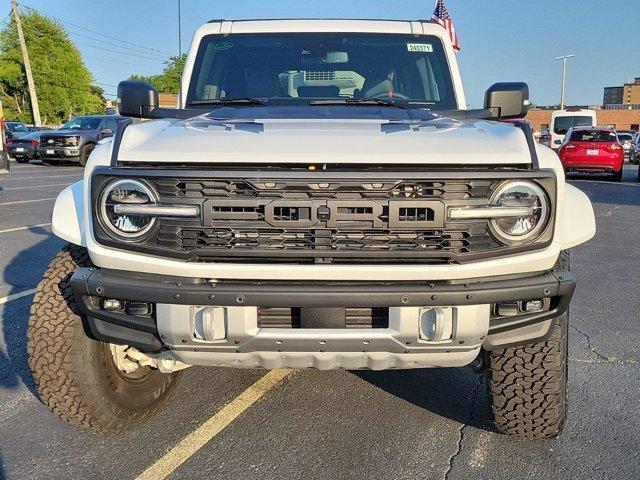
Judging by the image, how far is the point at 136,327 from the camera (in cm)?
249

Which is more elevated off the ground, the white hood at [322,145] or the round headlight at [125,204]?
the white hood at [322,145]

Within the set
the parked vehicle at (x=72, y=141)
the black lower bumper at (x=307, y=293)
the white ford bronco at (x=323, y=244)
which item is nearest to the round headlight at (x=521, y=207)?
the white ford bronco at (x=323, y=244)

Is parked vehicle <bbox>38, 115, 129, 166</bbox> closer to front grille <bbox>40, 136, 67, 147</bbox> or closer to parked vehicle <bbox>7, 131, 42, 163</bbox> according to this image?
front grille <bbox>40, 136, 67, 147</bbox>

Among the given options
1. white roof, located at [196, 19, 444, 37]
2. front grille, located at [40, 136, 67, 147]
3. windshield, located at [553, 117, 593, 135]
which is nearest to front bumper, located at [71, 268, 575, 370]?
white roof, located at [196, 19, 444, 37]

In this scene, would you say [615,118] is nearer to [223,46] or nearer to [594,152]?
[594,152]

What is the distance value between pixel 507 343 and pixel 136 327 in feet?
4.86

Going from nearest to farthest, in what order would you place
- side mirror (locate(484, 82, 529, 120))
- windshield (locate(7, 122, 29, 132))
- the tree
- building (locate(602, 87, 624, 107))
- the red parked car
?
1. side mirror (locate(484, 82, 529, 120))
2. the red parked car
3. windshield (locate(7, 122, 29, 132))
4. the tree
5. building (locate(602, 87, 624, 107))

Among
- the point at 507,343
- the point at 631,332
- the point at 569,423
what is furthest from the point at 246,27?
the point at 631,332

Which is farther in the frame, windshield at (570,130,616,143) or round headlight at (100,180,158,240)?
windshield at (570,130,616,143)

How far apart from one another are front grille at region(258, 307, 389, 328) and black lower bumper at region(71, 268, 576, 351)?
0.36ft

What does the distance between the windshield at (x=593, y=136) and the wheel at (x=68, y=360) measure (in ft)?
57.6

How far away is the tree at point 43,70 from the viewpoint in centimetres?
5938

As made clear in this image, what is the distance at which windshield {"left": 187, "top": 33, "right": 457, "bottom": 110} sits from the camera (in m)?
3.95

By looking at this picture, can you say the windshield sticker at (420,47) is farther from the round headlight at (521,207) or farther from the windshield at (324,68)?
the round headlight at (521,207)
